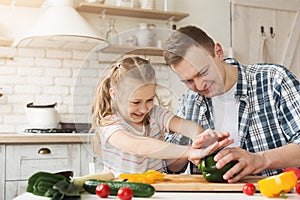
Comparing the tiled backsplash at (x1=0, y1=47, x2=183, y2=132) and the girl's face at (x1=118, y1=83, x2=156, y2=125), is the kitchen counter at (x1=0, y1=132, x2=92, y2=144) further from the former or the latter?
the girl's face at (x1=118, y1=83, x2=156, y2=125)

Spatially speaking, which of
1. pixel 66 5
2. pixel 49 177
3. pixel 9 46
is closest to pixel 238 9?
pixel 66 5

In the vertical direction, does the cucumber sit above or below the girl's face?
below

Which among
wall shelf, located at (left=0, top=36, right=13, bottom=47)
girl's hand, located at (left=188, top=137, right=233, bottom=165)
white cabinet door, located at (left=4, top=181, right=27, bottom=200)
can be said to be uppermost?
wall shelf, located at (left=0, top=36, right=13, bottom=47)

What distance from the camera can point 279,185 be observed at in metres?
1.16

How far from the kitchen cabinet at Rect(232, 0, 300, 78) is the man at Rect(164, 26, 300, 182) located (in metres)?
2.54

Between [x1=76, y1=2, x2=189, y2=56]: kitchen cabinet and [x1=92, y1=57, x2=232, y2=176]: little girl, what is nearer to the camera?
[x1=92, y1=57, x2=232, y2=176]: little girl

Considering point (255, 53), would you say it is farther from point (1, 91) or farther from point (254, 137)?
point (254, 137)

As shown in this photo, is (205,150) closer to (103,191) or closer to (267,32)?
(103,191)

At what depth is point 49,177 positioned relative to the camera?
1.14 m

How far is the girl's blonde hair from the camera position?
1270 mm

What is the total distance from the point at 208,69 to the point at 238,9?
3274 mm

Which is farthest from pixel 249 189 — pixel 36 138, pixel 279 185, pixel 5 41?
pixel 5 41

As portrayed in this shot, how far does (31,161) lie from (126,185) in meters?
2.05

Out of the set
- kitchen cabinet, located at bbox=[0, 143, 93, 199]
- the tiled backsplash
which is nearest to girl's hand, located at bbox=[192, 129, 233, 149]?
kitchen cabinet, located at bbox=[0, 143, 93, 199]
